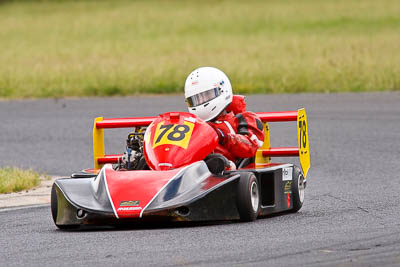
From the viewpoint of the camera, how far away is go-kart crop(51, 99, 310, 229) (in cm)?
693

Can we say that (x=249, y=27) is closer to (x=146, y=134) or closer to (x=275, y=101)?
(x=275, y=101)

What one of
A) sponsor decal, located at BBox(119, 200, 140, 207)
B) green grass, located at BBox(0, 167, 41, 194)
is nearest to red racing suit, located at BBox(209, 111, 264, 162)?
sponsor decal, located at BBox(119, 200, 140, 207)

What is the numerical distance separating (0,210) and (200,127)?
2316 millimetres

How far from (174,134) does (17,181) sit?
3.19 m

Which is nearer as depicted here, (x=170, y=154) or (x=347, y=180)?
(x=170, y=154)

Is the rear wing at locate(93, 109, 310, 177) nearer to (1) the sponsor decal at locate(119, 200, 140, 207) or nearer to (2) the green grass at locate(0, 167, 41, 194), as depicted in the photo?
(2) the green grass at locate(0, 167, 41, 194)

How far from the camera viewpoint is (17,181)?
410 inches

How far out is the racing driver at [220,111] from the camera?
8211 mm

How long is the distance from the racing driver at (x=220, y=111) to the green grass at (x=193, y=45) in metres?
12.1

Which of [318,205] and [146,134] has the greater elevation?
[146,134]

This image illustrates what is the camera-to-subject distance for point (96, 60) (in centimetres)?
2859

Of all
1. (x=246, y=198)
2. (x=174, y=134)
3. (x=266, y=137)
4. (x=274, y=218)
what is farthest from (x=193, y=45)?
(x=246, y=198)

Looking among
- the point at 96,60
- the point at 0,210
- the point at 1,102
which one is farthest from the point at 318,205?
the point at 96,60

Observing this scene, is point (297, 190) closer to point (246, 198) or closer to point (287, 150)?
point (287, 150)
